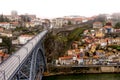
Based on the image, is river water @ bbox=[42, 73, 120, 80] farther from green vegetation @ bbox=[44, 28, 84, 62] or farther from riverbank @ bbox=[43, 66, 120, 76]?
green vegetation @ bbox=[44, 28, 84, 62]

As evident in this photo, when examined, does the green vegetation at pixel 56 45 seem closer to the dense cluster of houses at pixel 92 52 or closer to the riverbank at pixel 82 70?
the dense cluster of houses at pixel 92 52

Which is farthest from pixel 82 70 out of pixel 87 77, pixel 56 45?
pixel 56 45

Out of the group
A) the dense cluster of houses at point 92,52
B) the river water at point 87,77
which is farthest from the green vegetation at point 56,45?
the river water at point 87,77

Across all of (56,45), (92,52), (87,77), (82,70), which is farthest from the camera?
(56,45)

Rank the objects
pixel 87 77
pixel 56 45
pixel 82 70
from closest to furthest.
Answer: pixel 87 77, pixel 82 70, pixel 56 45

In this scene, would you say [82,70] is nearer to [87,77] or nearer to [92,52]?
[87,77]

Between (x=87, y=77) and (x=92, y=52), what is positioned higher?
(x=92, y=52)

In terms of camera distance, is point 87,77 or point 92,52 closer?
point 87,77

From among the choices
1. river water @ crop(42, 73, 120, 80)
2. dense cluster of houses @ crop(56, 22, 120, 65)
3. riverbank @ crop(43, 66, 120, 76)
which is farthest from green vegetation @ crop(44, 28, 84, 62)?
river water @ crop(42, 73, 120, 80)

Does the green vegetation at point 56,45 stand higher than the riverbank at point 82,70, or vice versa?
the green vegetation at point 56,45
